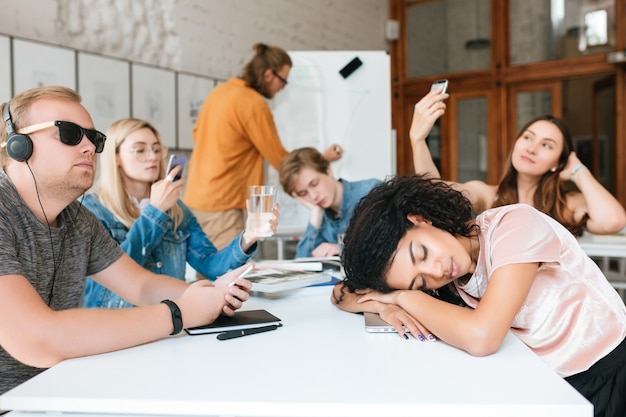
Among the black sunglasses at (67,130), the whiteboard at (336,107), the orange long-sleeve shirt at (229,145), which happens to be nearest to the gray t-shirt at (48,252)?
the black sunglasses at (67,130)

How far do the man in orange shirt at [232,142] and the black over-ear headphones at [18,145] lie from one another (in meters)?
2.06

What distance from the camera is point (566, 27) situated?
5711 mm

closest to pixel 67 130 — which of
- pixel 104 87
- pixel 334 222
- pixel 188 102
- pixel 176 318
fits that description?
pixel 176 318

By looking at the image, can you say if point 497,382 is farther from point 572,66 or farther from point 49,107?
point 572,66

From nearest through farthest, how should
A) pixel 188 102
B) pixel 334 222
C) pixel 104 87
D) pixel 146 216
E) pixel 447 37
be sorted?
pixel 146 216 → pixel 334 222 → pixel 104 87 → pixel 188 102 → pixel 447 37

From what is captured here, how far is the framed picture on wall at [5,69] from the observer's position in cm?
288

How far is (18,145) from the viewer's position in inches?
42.3

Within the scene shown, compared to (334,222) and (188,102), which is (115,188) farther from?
(188,102)

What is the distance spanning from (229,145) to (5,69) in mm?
1233

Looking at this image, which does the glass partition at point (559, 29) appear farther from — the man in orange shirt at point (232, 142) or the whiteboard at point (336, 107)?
the man in orange shirt at point (232, 142)

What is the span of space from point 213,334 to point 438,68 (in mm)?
5941

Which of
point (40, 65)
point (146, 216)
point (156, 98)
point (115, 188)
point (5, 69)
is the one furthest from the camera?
point (156, 98)

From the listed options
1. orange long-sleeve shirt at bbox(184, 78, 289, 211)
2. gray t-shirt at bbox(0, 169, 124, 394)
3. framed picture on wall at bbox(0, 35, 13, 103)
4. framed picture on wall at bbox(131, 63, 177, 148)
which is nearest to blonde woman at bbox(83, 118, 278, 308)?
gray t-shirt at bbox(0, 169, 124, 394)

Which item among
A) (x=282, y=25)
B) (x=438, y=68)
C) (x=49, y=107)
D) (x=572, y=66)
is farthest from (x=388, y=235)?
(x=438, y=68)
